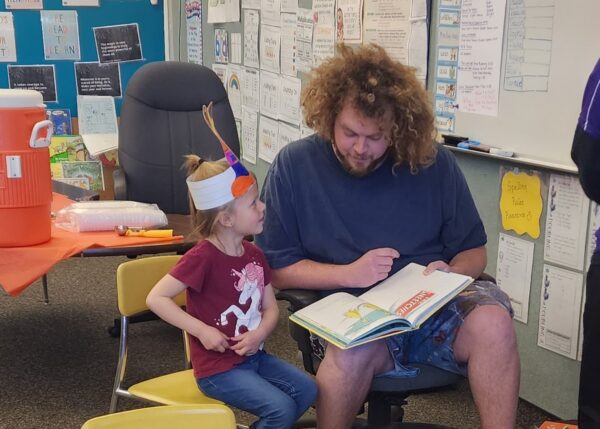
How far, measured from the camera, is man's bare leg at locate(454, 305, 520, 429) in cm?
166

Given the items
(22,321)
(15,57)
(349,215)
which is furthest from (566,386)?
(15,57)

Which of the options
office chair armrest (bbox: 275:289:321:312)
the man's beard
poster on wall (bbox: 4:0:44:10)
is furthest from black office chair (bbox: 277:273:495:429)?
poster on wall (bbox: 4:0:44:10)

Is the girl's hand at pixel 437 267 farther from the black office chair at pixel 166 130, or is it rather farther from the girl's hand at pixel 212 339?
the black office chair at pixel 166 130

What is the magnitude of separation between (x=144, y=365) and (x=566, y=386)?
1.48 meters

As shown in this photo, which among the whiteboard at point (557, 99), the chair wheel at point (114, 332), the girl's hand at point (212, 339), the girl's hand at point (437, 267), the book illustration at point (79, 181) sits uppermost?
the whiteboard at point (557, 99)

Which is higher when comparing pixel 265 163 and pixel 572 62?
pixel 572 62

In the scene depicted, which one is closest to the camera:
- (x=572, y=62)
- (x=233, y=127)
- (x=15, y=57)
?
(x=572, y=62)

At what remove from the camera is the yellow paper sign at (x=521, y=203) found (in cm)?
Answer: 230

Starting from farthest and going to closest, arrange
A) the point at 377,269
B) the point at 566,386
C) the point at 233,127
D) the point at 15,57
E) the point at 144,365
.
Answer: the point at 15,57 → the point at 233,127 → the point at 144,365 → the point at 566,386 → the point at 377,269

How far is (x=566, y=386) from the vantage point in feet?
7.52

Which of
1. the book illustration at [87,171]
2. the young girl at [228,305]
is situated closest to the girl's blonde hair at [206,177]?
the young girl at [228,305]

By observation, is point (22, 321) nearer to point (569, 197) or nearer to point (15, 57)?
point (15, 57)

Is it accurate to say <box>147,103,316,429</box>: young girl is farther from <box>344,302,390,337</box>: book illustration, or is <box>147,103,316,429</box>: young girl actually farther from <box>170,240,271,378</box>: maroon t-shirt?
<box>344,302,390,337</box>: book illustration

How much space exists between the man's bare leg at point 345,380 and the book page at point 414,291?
4.3 inches
